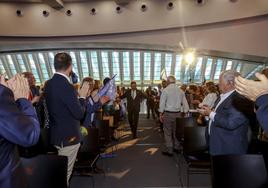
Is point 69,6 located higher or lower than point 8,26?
higher

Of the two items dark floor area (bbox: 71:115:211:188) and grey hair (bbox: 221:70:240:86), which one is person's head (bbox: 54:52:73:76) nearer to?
grey hair (bbox: 221:70:240:86)

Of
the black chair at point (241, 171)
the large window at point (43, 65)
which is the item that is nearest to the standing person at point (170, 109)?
the black chair at point (241, 171)

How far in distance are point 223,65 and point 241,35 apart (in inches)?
490

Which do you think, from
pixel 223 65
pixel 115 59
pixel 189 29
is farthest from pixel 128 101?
pixel 223 65

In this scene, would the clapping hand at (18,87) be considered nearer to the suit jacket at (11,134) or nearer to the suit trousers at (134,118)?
the suit jacket at (11,134)

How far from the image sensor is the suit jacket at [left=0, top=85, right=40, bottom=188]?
1387 millimetres

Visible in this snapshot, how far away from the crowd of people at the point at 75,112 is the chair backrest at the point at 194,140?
1.46 feet

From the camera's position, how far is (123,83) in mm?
24828

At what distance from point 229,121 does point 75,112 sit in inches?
61.9

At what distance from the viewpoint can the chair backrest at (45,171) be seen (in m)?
2.30

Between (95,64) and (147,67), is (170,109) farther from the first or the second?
(95,64)

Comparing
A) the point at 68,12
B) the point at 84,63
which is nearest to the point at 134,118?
the point at 68,12

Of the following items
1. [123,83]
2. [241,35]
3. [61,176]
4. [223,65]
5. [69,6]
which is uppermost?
[69,6]

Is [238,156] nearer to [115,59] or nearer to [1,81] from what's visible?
[1,81]
